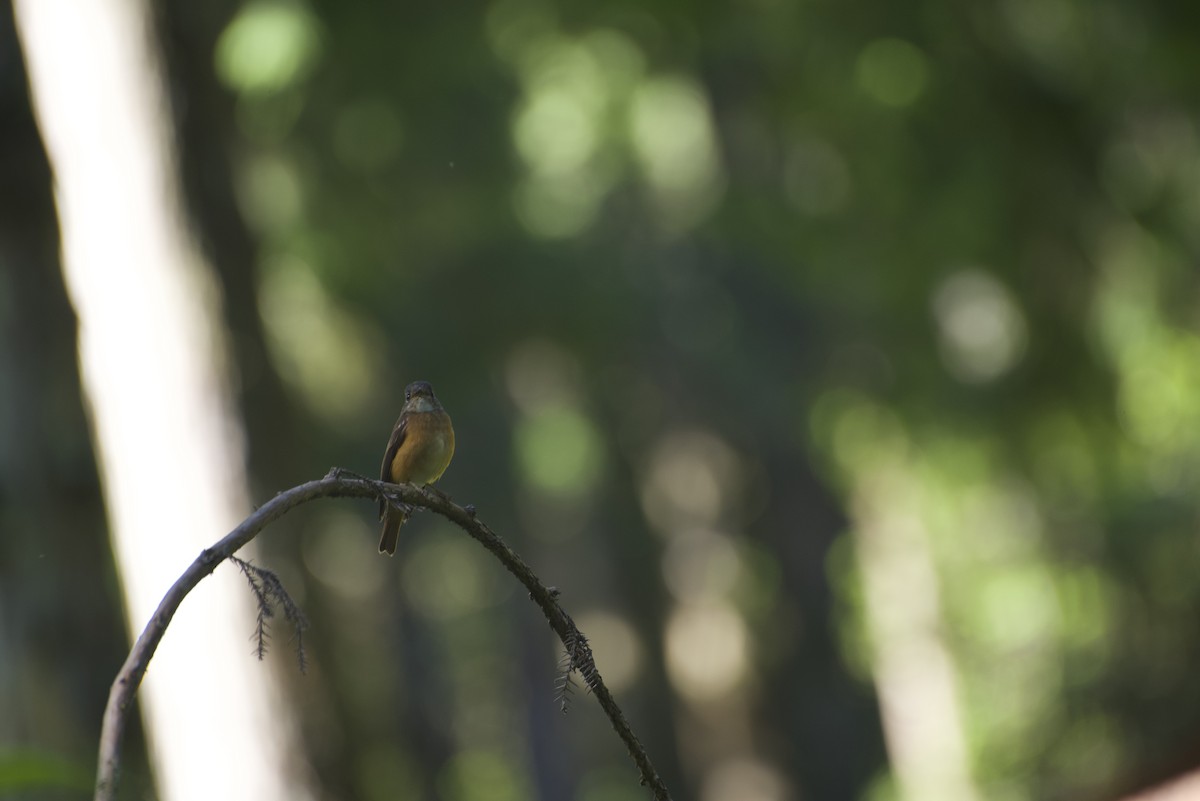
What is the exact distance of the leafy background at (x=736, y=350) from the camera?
654 cm

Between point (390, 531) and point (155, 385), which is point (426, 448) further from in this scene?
point (155, 385)

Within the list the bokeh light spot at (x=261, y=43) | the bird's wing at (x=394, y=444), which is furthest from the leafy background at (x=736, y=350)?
the bird's wing at (x=394, y=444)

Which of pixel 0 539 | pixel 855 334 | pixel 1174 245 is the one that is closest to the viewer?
pixel 0 539

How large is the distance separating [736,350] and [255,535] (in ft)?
44.4

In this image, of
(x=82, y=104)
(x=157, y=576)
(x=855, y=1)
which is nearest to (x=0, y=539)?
(x=157, y=576)

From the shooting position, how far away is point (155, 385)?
6.10 metres

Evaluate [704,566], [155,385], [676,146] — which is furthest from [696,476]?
[155,385]

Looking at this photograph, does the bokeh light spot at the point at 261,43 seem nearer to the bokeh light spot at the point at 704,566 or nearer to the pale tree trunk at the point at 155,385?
the pale tree trunk at the point at 155,385

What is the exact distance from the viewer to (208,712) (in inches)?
233

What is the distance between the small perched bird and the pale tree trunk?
5.49ft

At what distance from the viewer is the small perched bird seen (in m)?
4.35

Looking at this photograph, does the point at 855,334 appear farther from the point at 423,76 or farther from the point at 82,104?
the point at 82,104

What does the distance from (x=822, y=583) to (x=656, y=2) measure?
30.7ft

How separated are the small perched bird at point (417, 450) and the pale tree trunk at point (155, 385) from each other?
1.67 m
